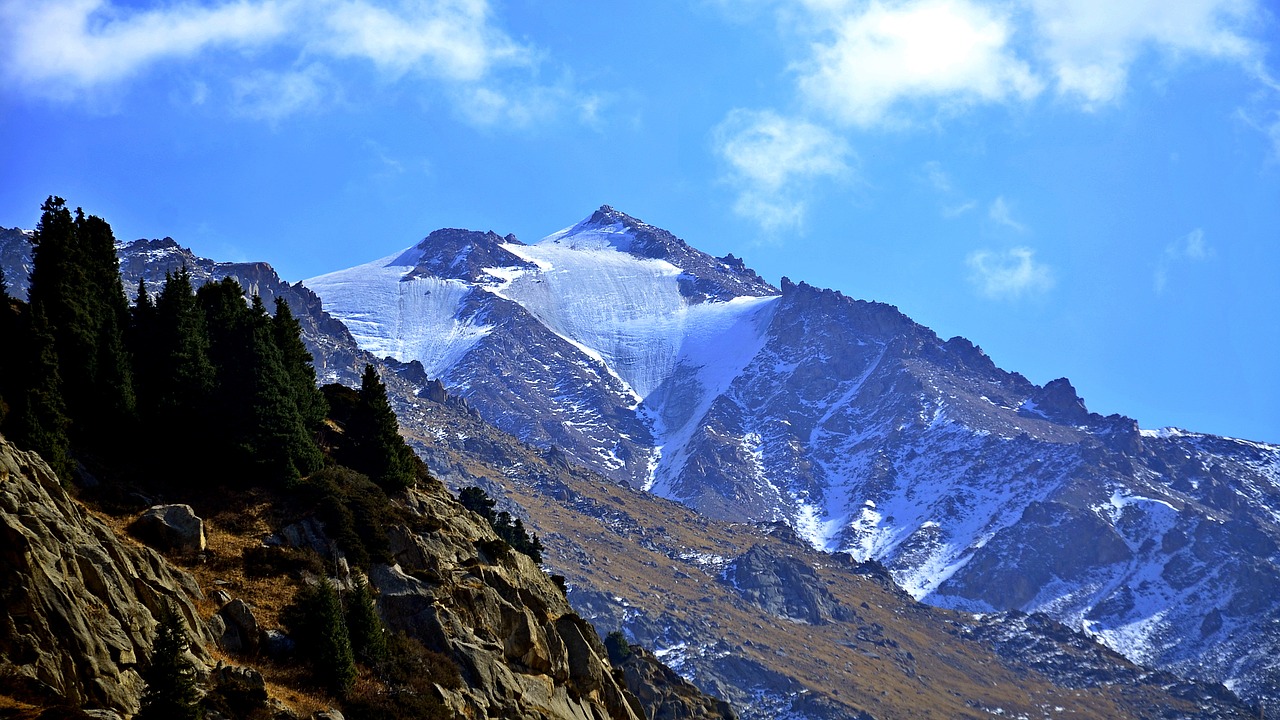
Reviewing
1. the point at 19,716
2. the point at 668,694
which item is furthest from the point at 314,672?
the point at 668,694

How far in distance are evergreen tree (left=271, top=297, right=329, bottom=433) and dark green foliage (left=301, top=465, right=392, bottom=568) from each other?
20.7ft

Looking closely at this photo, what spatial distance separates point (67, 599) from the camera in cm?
3559

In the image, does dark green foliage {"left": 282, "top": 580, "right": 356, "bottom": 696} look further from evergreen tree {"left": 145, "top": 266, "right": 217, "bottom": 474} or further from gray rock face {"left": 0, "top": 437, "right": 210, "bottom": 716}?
evergreen tree {"left": 145, "top": 266, "right": 217, "bottom": 474}

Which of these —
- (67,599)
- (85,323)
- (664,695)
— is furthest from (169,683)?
(664,695)

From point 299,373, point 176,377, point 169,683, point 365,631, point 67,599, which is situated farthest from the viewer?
point 299,373

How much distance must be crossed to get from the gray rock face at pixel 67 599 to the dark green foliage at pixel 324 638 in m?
4.03

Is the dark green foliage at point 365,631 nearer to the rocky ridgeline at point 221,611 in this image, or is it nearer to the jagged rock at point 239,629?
the rocky ridgeline at point 221,611

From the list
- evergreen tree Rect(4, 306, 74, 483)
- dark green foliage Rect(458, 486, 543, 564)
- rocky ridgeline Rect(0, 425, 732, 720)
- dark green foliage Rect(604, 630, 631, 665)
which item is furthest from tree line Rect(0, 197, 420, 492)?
dark green foliage Rect(604, 630, 631, 665)

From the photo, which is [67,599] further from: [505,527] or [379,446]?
[505,527]

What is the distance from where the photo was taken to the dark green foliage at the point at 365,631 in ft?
149

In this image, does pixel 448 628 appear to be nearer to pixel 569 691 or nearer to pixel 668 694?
pixel 569 691

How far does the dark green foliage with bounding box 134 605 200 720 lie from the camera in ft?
110

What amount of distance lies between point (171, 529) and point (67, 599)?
40.3 ft

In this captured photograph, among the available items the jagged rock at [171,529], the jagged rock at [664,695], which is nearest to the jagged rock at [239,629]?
the jagged rock at [171,529]
